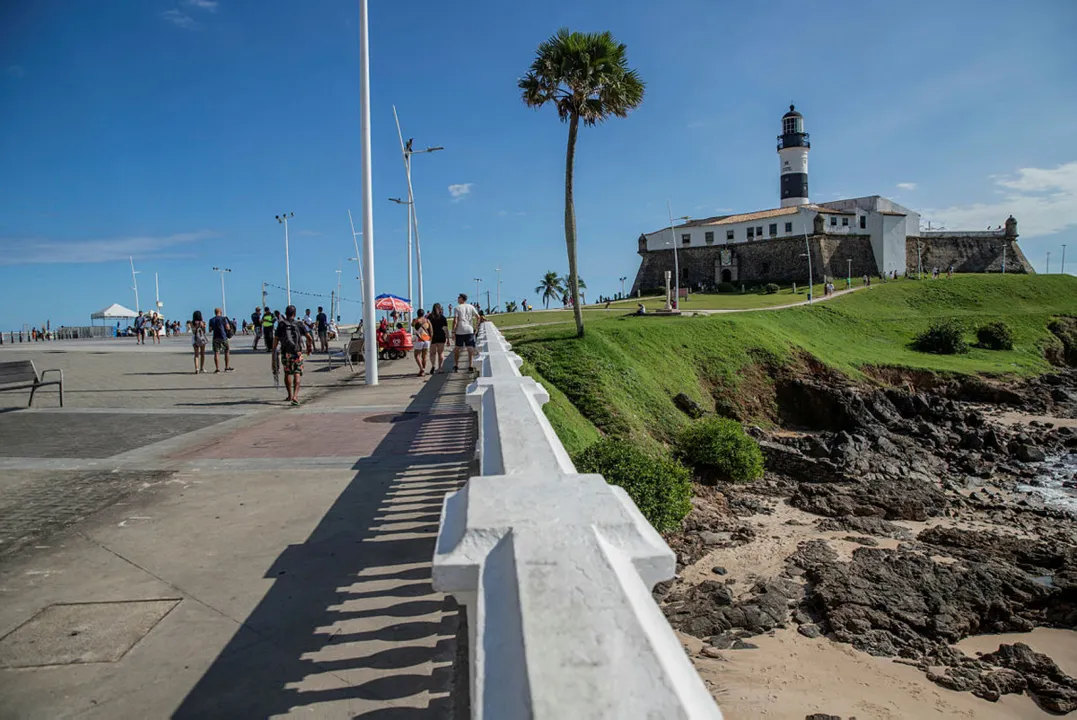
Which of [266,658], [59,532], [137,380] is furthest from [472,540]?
[137,380]

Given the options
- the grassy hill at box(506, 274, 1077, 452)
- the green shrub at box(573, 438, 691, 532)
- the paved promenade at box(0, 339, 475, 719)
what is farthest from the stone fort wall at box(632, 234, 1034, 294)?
the paved promenade at box(0, 339, 475, 719)

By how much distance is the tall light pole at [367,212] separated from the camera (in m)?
14.8

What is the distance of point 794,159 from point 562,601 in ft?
279

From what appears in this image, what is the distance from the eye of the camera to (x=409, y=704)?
2938mm

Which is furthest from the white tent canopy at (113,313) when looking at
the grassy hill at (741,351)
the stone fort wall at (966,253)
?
the stone fort wall at (966,253)

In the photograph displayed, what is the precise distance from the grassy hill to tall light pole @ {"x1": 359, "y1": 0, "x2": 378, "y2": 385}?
4.16 m

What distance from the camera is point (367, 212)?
50.0 feet

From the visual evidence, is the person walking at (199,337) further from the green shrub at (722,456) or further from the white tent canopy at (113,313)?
the white tent canopy at (113,313)

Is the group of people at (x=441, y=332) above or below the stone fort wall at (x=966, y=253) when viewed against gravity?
below

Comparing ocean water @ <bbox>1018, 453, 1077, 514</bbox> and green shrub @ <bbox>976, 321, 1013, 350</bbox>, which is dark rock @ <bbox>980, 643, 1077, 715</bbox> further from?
green shrub @ <bbox>976, 321, 1013, 350</bbox>

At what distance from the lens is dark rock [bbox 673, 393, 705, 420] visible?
20.0 m

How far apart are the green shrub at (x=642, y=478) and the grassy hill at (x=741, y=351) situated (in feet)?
5.05

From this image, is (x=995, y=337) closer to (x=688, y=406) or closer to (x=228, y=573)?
(x=688, y=406)

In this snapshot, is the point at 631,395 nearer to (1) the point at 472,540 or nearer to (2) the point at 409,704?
(2) the point at 409,704
